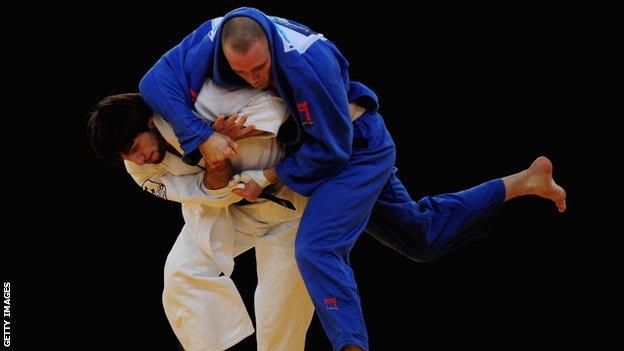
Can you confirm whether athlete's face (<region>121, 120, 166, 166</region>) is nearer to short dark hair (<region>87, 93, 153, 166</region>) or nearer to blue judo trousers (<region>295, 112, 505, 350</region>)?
short dark hair (<region>87, 93, 153, 166</region>)

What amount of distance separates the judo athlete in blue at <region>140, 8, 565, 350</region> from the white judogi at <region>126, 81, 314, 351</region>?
0.10 m

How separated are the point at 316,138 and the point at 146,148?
0.56m

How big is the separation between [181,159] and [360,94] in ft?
2.12

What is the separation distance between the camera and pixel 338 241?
13.1ft

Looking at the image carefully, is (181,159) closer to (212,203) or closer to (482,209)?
(212,203)

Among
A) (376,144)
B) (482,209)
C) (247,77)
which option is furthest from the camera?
(482,209)

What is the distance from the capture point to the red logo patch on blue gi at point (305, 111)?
3910 millimetres

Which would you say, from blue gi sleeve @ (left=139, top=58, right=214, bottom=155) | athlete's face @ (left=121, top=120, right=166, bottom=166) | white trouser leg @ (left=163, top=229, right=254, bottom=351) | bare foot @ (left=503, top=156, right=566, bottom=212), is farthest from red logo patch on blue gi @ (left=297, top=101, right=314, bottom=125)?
bare foot @ (left=503, top=156, right=566, bottom=212)

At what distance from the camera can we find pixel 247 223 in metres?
4.34

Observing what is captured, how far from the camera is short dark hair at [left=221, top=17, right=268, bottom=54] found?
3777 mm

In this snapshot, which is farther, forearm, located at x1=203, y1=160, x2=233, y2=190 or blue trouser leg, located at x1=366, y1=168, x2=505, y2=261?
blue trouser leg, located at x1=366, y1=168, x2=505, y2=261

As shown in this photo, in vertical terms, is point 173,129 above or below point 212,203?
above

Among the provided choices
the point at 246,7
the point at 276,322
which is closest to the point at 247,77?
the point at 246,7

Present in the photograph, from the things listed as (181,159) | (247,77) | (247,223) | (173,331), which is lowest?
(173,331)
